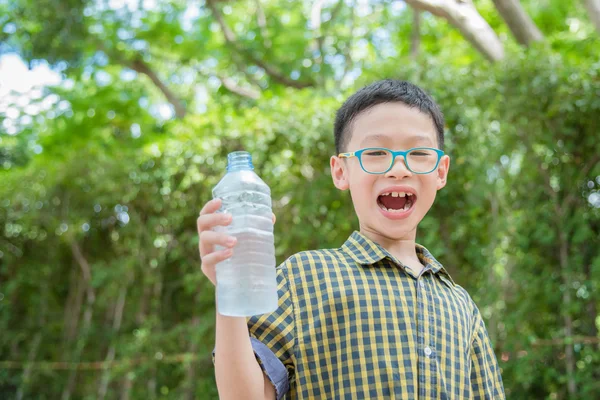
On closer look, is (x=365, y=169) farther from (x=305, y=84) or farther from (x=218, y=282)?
(x=305, y=84)

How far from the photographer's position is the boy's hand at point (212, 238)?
1066 millimetres

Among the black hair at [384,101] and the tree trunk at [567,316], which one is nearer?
the black hair at [384,101]

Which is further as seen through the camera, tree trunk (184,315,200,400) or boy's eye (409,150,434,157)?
tree trunk (184,315,200,400)

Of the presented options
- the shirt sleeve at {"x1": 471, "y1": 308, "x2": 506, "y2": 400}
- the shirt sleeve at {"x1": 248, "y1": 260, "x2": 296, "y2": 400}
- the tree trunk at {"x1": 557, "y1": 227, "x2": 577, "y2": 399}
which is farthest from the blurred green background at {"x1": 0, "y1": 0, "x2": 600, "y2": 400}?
the shirt sleeve at {"x1": 248, "y1": 260, "x2": 296, "y2": 400}

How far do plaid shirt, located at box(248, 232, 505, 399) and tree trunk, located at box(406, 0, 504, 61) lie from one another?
4281mm

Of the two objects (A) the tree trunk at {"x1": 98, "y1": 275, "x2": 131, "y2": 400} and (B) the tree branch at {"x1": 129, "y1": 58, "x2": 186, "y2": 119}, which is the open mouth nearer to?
(A) the tree trunk at {"x1": 98, "y1": 275, "x2": 131, "y2": 400}

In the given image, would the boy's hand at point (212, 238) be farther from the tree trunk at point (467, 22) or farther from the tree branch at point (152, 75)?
the tree branch at point (152, 75)

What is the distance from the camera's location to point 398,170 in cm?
141

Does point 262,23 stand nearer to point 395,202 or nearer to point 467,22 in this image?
point 467,22

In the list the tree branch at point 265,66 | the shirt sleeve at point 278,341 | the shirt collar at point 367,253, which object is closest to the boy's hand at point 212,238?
the shirt sleeve at point 278,341

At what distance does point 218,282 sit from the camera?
3.70 ft

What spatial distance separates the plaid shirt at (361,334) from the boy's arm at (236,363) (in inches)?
1.7

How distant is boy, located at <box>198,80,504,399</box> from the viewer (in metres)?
1.25

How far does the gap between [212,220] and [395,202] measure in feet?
1.75
